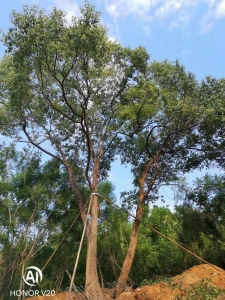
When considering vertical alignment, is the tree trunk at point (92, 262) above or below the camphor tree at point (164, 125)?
below

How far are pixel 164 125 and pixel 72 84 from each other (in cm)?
243

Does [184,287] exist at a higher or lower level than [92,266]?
lower

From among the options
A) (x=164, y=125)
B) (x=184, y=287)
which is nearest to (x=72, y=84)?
Answer: (x=164, y=125)

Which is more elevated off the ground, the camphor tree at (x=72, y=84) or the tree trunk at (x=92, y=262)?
the camphor tree at (x=72, y=84)

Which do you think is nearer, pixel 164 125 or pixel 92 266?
pixel 92 266

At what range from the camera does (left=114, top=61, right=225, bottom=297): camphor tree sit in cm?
736

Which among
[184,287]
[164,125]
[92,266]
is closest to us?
[92,266]

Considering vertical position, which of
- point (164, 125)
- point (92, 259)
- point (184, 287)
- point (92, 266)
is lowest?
point (184, 287)

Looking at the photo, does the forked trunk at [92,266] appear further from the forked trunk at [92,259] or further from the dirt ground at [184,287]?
the dirt ground at [184,287]

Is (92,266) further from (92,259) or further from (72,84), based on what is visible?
(72,84)

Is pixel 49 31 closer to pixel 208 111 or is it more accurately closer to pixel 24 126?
pixel 24 126

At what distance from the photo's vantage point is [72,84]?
23.3 feet

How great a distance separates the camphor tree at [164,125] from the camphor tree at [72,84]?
20.8 inches

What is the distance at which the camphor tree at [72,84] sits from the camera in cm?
636
